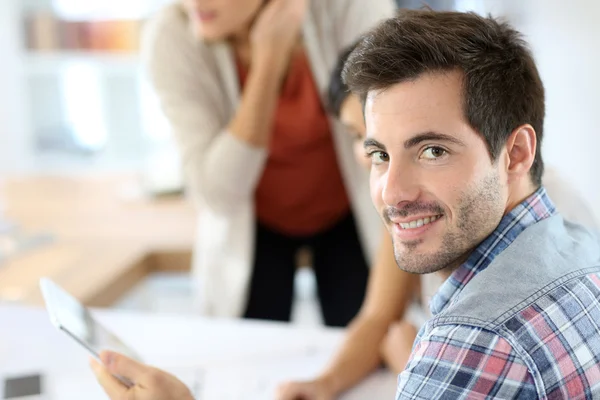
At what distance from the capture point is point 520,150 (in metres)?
0.69

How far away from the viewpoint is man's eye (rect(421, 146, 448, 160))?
0.66 metres

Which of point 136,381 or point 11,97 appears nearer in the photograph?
point 136,381

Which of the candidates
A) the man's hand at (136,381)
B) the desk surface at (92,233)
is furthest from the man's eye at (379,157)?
the desk surface at (92,233)

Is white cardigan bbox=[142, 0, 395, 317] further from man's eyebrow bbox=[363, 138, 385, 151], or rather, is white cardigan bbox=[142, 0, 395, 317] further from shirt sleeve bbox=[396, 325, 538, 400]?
shirt sleeve bbox=[396, 325, 538, 400]

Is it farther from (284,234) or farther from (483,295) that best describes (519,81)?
(284,234)

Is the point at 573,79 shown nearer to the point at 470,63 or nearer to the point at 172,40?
the point at 172,40

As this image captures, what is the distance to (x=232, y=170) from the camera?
1.32 meters

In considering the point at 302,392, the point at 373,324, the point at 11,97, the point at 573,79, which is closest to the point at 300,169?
the point at 373,324

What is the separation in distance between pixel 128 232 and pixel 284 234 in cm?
55

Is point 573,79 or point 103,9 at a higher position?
point 103,9

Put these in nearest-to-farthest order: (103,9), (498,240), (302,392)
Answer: (498,240) → (302,392) → (103,9)

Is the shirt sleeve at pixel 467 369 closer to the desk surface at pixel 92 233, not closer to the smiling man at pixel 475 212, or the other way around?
the smiling man at pixel 475 212

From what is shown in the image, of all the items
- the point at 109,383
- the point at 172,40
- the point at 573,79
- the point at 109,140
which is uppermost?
the point at 172,40

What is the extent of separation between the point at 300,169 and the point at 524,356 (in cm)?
91
